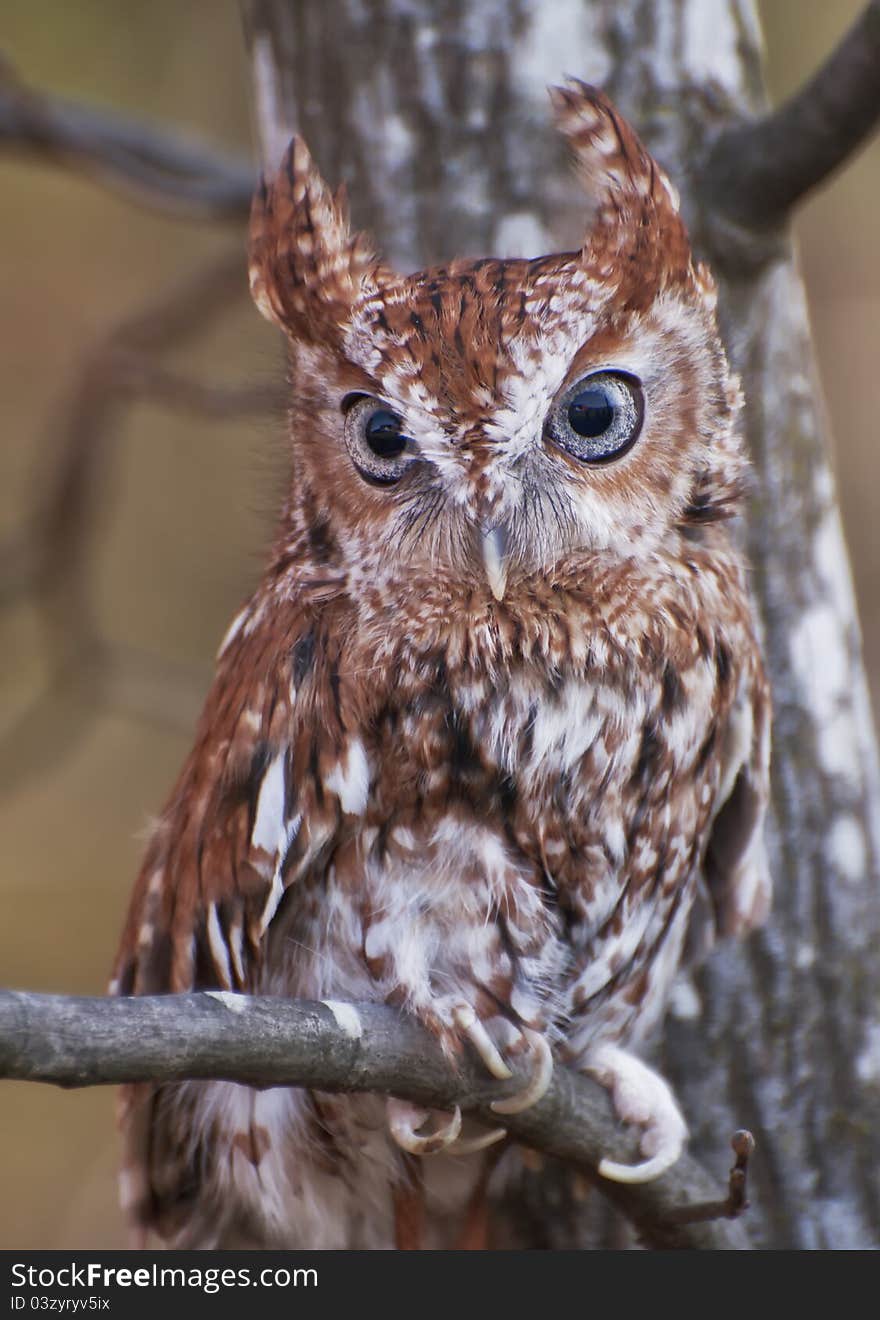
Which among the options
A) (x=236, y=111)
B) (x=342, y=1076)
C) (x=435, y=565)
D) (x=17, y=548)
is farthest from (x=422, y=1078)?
(x=236, y=111)

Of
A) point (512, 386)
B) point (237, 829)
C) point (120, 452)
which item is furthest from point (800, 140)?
point (120, 452)

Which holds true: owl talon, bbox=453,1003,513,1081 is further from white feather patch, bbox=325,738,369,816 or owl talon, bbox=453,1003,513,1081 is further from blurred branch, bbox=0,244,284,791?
blurred branch, bbox=0,244,284,791

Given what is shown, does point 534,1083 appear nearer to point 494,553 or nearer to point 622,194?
point 494,553

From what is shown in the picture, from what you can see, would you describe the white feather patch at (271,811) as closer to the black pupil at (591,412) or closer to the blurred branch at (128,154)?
the black pupil at (591,412)

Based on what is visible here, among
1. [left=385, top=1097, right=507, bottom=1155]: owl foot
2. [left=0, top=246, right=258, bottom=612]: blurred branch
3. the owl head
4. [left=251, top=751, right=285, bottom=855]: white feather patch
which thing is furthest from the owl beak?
[left=0, top=246, right=258, bottom=612]: blurred branch

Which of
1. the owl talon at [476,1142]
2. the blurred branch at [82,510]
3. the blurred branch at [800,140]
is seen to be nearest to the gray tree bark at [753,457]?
the blurred branch at [800,140]
